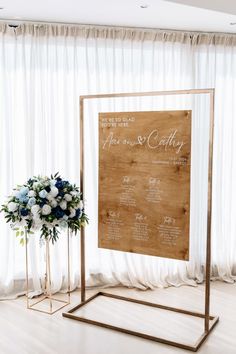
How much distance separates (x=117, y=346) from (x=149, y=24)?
2.74 metres

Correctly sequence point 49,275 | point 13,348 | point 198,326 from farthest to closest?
1. point 49,275
2. point 198,326
3. point 13,348

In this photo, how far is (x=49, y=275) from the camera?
3721 mm

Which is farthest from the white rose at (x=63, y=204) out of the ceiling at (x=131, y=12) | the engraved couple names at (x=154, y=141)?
the ceiling at (x=131, y=12)

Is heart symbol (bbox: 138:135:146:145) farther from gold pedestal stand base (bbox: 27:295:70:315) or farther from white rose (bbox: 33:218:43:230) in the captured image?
gold pedestal stand base (bbox: 27:295:70:315)

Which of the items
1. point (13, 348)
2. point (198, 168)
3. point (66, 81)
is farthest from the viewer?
point (198, 168)

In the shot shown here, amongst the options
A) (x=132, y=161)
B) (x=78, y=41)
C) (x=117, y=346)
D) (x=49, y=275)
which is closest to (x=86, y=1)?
(x=78, y=41)

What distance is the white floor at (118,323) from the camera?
3.09 metres

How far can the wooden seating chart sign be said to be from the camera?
10.9ft

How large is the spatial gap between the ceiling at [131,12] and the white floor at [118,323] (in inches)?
A: 97.3

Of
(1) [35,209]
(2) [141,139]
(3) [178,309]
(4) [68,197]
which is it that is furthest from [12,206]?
(3) [178,309]

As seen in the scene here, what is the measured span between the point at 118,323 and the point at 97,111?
1912 mm

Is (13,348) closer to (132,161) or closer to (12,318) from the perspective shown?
(12,318)

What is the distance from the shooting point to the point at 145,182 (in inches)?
137

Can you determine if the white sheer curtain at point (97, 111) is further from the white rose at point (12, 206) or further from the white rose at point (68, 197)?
the white rose at point (68, 197)
